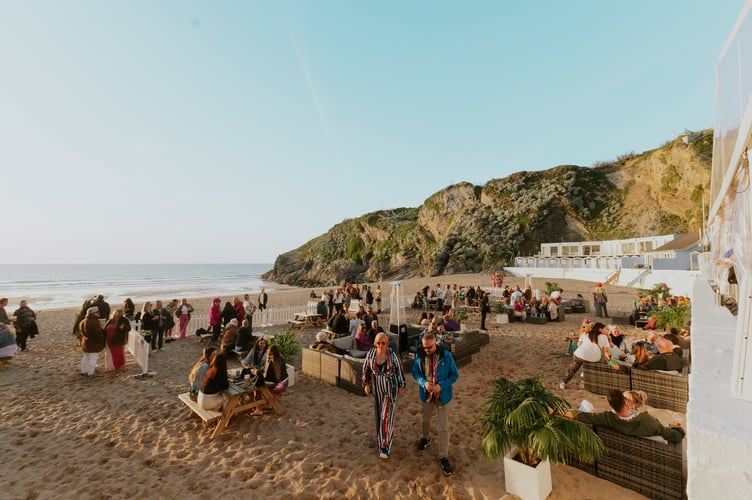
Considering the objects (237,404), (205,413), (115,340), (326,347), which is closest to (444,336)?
(326,347)

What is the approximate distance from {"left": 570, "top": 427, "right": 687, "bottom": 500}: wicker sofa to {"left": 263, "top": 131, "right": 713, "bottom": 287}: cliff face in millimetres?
41867

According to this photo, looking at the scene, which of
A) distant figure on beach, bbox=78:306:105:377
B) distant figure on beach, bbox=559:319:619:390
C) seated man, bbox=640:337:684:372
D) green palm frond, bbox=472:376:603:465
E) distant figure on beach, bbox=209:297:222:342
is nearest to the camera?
green palm frond, bbox=472:376:603:465

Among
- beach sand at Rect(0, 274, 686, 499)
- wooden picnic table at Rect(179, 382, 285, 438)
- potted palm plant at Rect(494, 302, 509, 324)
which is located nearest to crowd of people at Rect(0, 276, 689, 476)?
wooden picnic table at Rect(179, 382, 285, 438)

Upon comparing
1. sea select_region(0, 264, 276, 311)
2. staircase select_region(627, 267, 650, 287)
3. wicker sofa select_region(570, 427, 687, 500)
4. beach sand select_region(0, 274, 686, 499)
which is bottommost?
sea select_region(0, 264, 276, 311)

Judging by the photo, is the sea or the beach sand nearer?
the beach sand

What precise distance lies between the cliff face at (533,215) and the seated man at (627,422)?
136ft

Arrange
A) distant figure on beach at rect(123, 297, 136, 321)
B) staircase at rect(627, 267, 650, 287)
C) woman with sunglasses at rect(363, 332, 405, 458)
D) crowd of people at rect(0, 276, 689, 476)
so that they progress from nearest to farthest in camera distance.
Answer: crowd of people at rect(0, 276, 689, 476) → woman with sunglasses at rect(363, 332, 405, 458) → distant figure on beach at rect(123, 297, 136, 321) → staircase at rect(627, 267, 650, 287)

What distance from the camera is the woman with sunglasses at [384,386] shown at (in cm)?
431

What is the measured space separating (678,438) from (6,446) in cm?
837

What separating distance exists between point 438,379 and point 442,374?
0.08 meters

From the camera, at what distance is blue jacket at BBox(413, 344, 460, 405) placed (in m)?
4.14

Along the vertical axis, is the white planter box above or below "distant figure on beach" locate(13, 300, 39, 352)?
Result: below

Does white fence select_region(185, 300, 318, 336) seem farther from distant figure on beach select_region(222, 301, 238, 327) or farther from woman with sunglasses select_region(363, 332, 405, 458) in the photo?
woman with sunglasses select_region(363, 332, 405, 458)

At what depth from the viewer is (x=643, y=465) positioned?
3.50m
